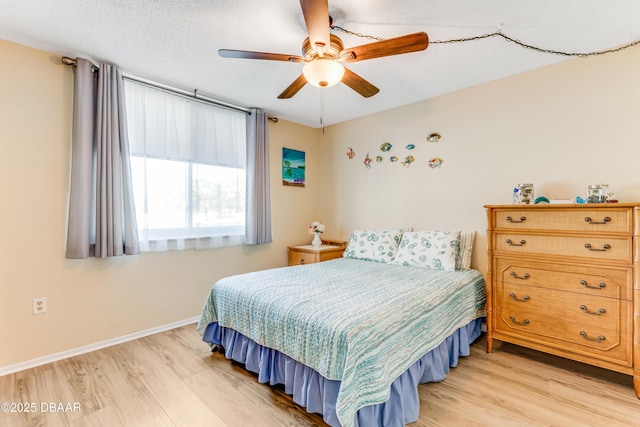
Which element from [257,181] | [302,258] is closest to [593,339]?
[302,258]

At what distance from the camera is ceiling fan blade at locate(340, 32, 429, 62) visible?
159 cm

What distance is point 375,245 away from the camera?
10.9 ft

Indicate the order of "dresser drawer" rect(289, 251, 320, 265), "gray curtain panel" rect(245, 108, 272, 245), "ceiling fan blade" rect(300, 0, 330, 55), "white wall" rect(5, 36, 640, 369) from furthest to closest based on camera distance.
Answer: "dresser drawer" rect(289, 251, 320, 265) < "gray curtain panel" rect(245, 108, 272, 245) < "white wall" rect(5, 36, 640, 369) < "ceiling fan blade" rect(300, 0, 330, 55)

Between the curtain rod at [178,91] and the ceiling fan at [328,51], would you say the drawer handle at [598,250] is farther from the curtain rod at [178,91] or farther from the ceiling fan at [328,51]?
the curtain rod at [178,91]

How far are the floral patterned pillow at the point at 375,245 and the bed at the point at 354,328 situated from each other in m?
0.36

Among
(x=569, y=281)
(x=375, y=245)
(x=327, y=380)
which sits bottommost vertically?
(x=327, y=380)

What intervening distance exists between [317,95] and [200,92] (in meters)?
1.21

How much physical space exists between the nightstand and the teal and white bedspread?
858 mm

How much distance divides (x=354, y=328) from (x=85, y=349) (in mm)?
2398

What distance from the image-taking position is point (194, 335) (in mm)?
2836

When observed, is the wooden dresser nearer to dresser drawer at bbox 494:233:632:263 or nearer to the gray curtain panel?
dresser drawer at bbox 494:233:632:263

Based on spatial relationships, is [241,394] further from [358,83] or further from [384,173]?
[384,173]

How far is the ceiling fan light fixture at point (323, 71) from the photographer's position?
1747 millimetres

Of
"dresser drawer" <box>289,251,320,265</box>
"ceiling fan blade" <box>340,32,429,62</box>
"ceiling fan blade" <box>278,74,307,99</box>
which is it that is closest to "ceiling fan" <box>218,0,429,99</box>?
"ceiling fan blade" <box>340,32,429,62</box>
